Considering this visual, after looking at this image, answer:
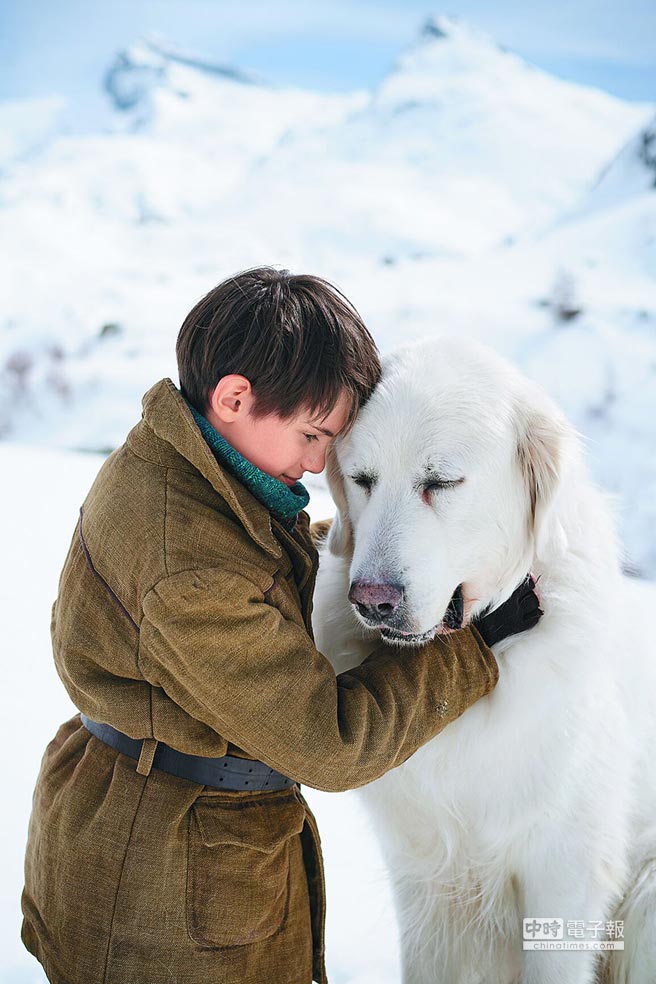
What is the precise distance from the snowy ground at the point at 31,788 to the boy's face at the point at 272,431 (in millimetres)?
1069

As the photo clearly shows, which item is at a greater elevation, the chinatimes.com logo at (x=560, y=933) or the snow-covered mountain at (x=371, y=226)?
the chinatimes.com logo at (x=560, y=933)

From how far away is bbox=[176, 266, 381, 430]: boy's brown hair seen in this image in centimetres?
146

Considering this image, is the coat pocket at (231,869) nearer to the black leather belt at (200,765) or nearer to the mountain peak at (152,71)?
the black leather belt at (200,765)

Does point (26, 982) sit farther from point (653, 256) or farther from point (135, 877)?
point (653, 256)

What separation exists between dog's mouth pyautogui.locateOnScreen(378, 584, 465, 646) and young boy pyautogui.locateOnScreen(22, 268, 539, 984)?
0.03 m

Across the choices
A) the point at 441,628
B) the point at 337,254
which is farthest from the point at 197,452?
the point at 337,254

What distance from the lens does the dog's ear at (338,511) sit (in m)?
1.75

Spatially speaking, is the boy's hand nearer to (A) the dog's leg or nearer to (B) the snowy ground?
(A) the dog's leg

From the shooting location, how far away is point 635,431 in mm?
9141

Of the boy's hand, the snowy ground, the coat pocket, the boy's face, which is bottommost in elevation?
the snowy ground

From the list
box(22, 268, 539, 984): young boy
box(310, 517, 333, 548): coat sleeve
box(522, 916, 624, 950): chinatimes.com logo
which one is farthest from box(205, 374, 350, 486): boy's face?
box(522, 916, 624, 950): chinatimes.com logo

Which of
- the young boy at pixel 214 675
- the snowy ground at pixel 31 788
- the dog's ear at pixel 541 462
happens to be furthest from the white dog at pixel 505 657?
the snowy ground at pixel 31 788

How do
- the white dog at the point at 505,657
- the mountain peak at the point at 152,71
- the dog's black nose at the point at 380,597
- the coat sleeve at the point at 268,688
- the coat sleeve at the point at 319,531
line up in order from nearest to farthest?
the coat sleeve at the point at 268,688
the dog's black nose at the point at 380,597
the white dog at the point at 505,657
the coat sleeve at the point at 319,531
the mountain peak at the point at 152,71

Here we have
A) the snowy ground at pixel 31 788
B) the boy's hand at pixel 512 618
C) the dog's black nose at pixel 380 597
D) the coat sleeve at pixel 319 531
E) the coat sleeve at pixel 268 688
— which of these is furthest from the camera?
the snowy ground at pixel 31 788
